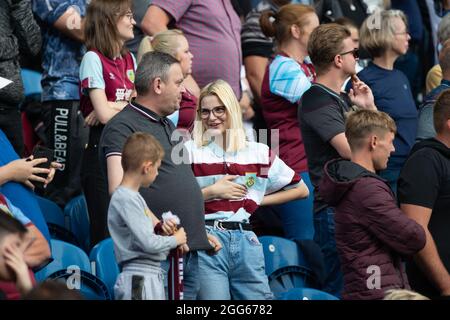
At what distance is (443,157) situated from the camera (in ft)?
21.0

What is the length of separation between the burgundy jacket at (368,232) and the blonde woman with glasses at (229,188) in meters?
0.54

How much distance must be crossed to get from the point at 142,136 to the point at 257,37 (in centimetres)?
355

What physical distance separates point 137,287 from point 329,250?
176 centimetres

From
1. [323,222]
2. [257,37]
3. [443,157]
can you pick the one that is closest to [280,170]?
[323,222]

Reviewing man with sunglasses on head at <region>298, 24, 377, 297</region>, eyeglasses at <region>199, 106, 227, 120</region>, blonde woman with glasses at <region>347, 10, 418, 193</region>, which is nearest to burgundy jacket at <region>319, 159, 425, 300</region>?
man with sunglasses on head at <region>298, 24, 377, 297</region>

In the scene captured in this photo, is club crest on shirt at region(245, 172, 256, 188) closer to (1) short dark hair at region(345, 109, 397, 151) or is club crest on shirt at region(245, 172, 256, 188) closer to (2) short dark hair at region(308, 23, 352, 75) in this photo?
(1) short dark hair at region(345, 109, 397, 151)

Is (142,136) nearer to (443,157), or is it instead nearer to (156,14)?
(443,157)

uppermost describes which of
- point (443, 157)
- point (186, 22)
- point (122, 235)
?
point (186, 22)

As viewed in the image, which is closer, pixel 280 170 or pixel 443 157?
pixel 443 157

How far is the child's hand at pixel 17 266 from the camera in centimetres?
477

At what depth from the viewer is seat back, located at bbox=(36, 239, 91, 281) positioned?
21.1 feet

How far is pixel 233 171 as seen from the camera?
6.61 m

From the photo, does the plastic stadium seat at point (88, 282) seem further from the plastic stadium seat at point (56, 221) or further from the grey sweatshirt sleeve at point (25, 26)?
the grey sweatshirt sleeve at point (25, 26)
